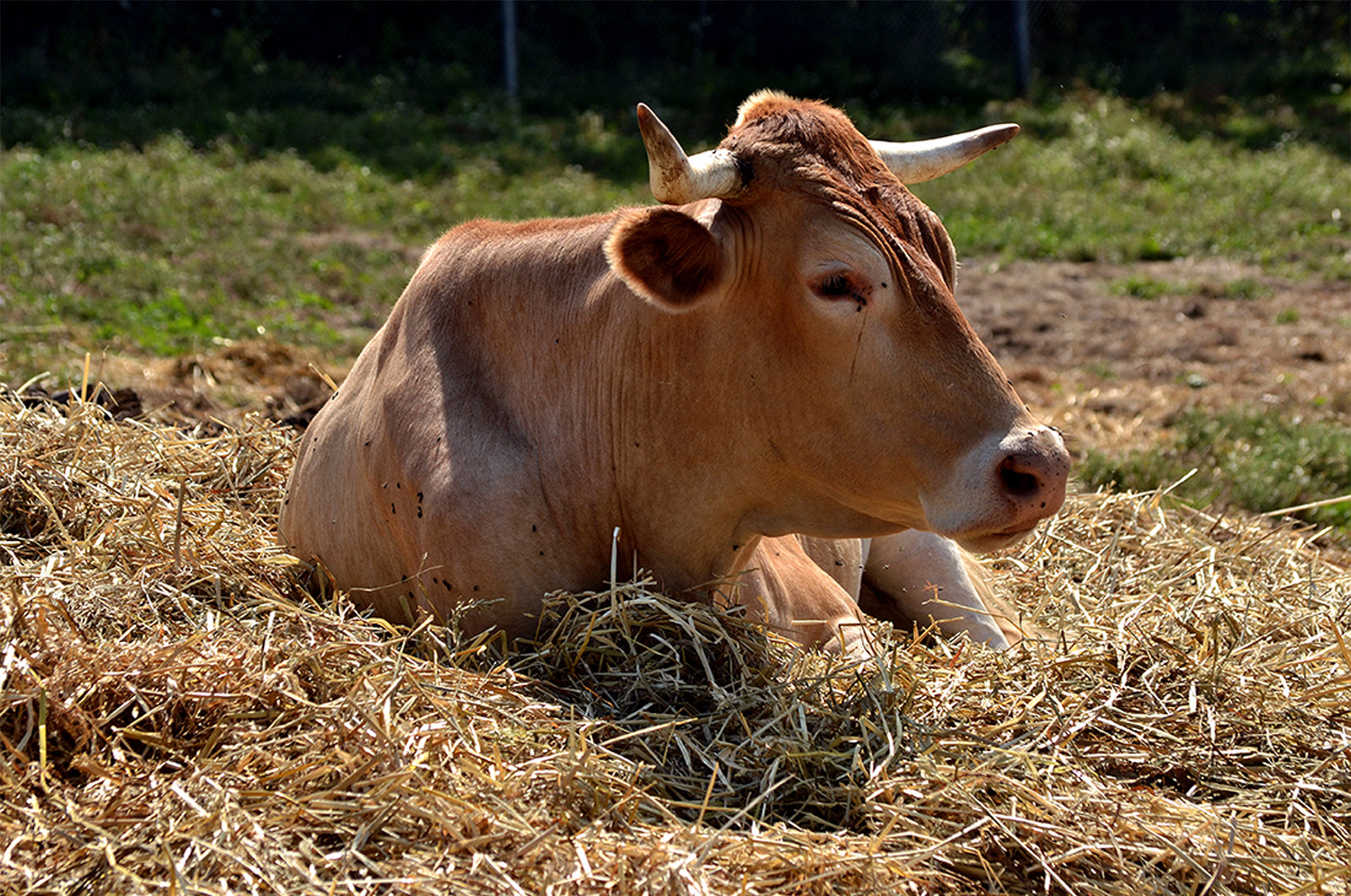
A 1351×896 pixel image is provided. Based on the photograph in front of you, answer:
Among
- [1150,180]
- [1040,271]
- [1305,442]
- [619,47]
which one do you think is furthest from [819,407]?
[619,47]

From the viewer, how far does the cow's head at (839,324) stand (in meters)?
3.05

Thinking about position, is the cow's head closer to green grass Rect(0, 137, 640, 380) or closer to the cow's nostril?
the cow's nostril

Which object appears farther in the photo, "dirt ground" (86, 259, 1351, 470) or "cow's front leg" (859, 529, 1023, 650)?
"dirt ground" (86, 259, 1351, 470)

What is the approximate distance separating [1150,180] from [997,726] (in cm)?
1223

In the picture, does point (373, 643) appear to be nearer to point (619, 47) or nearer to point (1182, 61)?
point (619, 47)

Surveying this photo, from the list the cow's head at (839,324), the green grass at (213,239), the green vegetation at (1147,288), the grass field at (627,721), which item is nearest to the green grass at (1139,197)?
the green vegetation at (1147,288)

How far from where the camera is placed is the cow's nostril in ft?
9.78

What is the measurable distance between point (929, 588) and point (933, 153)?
5.06ft

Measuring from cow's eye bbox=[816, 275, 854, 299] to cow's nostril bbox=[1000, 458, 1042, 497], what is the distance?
21.7 inches

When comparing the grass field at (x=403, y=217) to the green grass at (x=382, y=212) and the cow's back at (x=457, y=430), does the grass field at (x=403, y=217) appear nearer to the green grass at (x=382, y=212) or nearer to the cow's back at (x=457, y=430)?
the green grass at (x=382, y=212)

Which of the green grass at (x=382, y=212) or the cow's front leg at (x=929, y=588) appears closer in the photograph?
the cow's front leg at (x=929, y=588)

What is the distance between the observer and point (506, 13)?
15.3m

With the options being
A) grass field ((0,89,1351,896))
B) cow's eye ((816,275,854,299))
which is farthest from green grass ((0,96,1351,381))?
cow's eye ((816,275,854,299))

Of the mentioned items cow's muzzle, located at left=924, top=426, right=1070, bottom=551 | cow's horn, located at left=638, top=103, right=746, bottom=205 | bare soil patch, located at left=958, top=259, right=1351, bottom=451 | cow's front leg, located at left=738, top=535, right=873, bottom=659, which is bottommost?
bare soil patch, located at left=958, top=259, right=1351, bottom=451
